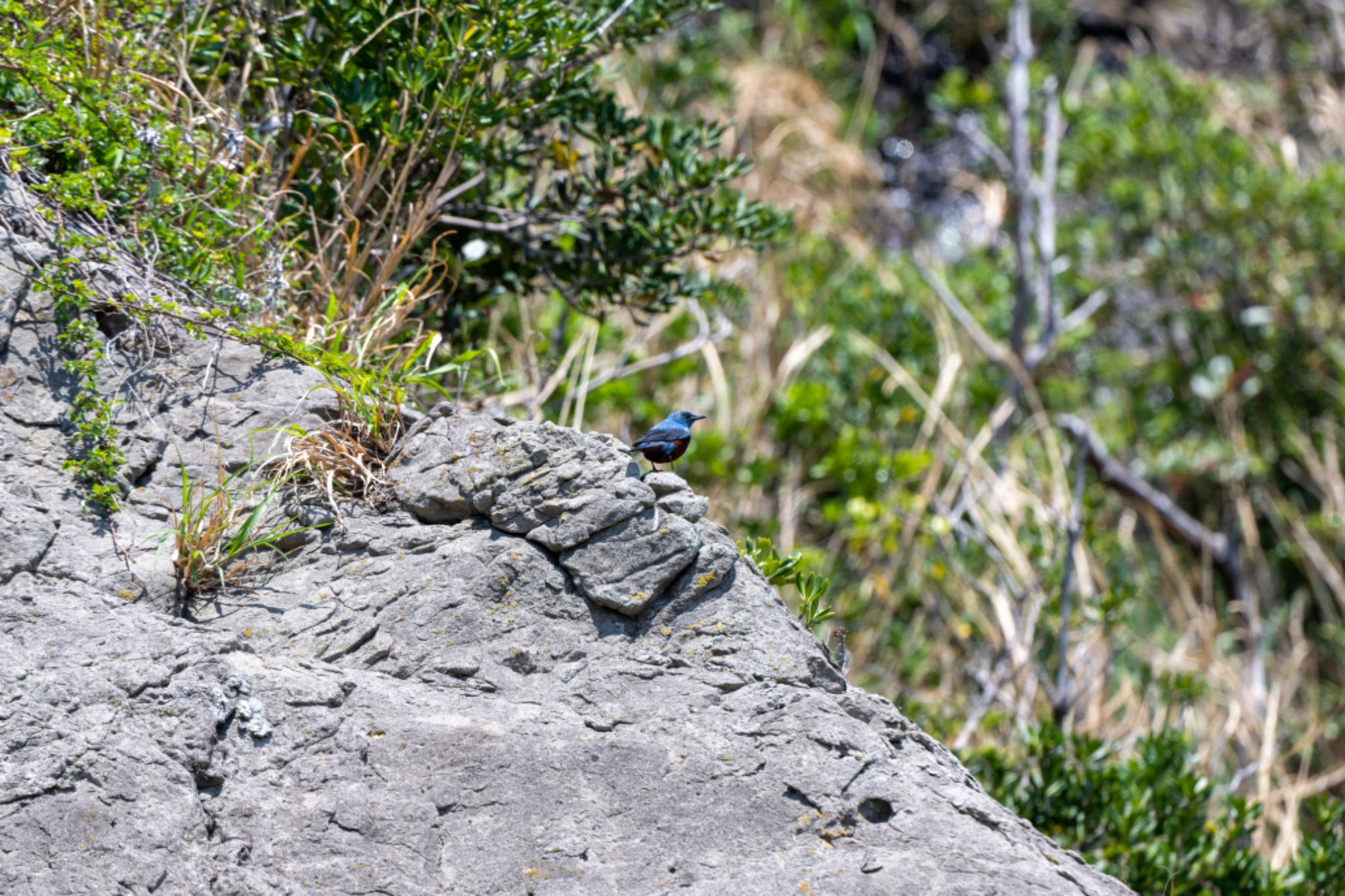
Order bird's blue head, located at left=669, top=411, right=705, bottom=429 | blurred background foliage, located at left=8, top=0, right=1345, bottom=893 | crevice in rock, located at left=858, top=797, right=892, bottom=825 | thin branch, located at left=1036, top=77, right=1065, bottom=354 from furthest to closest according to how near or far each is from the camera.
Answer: thin branch, located at left=1036, top=77, right=1065, bottom=354 < blurred background foliage, located at left=8, top=0, right=1345, bottom=893 < bird's blue head, located at left=669, top=411, right=705, bottom=429 < crevice in rock, located at left=858, top=797, right=892, bottom=825

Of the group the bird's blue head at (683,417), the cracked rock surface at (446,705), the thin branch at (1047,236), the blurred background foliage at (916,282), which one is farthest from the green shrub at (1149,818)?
the thin branch at (1047,236)

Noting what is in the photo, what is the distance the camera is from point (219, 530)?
2.62m

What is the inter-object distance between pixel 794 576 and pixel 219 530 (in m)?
1.36

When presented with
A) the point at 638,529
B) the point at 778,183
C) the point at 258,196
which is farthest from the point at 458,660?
the point at 778,183

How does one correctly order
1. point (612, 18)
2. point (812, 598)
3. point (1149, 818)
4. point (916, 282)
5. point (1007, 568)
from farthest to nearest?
point (916, 282) → point (1007, 568) → point (1149, 818) → point (612, 18) → point (812, 598)

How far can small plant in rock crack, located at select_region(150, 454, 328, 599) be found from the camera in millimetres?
2574

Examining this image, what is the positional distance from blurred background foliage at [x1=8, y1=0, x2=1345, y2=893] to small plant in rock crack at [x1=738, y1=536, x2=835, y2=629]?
1.06 meters

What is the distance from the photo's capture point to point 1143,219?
8.75 metres

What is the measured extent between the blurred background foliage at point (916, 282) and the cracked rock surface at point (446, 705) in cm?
57

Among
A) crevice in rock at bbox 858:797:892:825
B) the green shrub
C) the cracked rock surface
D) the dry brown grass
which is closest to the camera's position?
the cracked rock surface

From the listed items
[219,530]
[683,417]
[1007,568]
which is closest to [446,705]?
[219,530]

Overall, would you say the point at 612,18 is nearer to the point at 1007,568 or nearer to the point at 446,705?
the point at 446,705

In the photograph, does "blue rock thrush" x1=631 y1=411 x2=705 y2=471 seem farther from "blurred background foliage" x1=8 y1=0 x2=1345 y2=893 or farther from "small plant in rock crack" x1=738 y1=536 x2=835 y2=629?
"blurred background foliage" x1=8 y1=0 x2=1345 y2=893

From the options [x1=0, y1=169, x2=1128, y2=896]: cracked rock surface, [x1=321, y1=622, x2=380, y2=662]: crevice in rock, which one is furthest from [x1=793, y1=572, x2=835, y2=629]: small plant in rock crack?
[x1=321, y1=622, x2=380, y2=662]: crevice in rock
